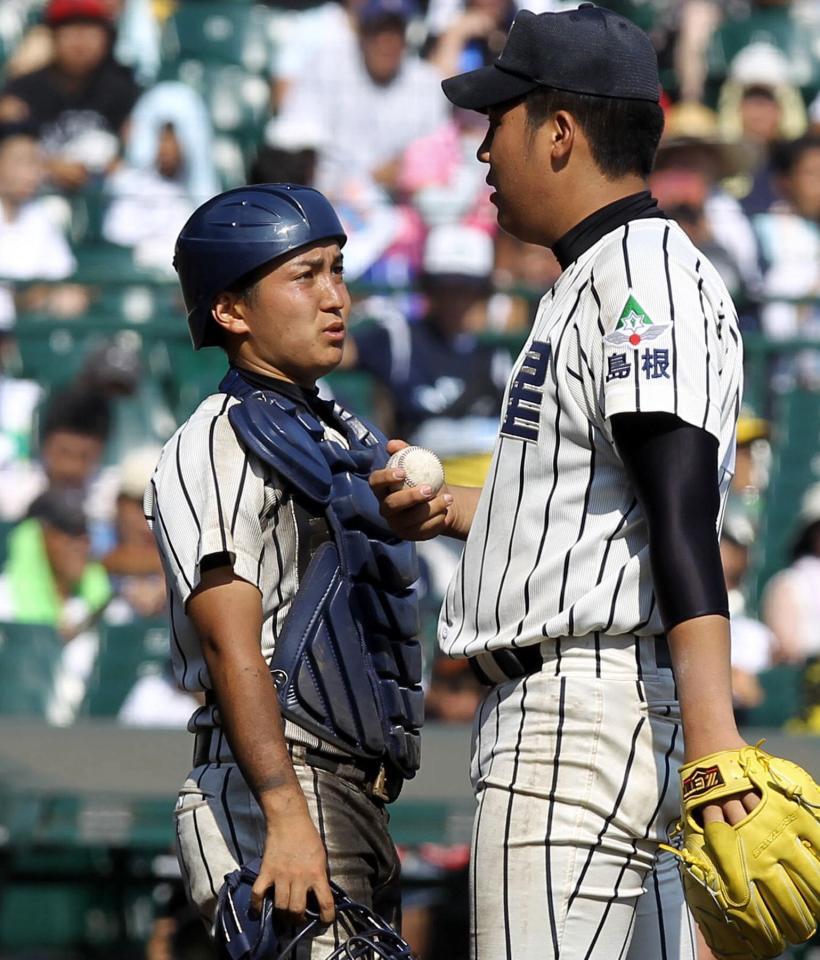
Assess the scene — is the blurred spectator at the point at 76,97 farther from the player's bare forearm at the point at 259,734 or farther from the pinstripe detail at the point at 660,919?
the pinstripe detail at the point at 660,919

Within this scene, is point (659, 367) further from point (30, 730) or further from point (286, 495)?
point (30, 730)

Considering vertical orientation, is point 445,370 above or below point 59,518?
above

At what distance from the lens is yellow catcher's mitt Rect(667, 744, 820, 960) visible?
190cm

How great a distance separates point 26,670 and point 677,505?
14.6 ft

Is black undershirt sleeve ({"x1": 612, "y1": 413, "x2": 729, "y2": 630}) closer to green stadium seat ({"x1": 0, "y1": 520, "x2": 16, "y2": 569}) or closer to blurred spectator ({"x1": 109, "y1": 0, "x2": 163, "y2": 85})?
green stadium seat ({"x1": 0, "y1": 520, "x2": 16, "y2": 569})

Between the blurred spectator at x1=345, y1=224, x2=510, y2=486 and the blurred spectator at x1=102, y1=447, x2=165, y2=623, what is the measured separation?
1.10 m

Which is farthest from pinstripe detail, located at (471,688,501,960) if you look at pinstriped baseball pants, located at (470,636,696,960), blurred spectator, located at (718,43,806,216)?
blurred spectator, located at (718,43,806,216)

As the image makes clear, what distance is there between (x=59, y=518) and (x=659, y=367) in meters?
4.71

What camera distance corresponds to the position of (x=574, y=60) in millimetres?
2236

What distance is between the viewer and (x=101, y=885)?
489 cm

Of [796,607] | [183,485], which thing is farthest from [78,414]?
[183,485]

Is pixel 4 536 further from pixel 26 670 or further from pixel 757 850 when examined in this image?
pixel 757 850

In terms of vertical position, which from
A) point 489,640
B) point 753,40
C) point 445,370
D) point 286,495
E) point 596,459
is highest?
point 753,40

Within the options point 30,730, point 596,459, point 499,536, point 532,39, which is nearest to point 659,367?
point 596,459
